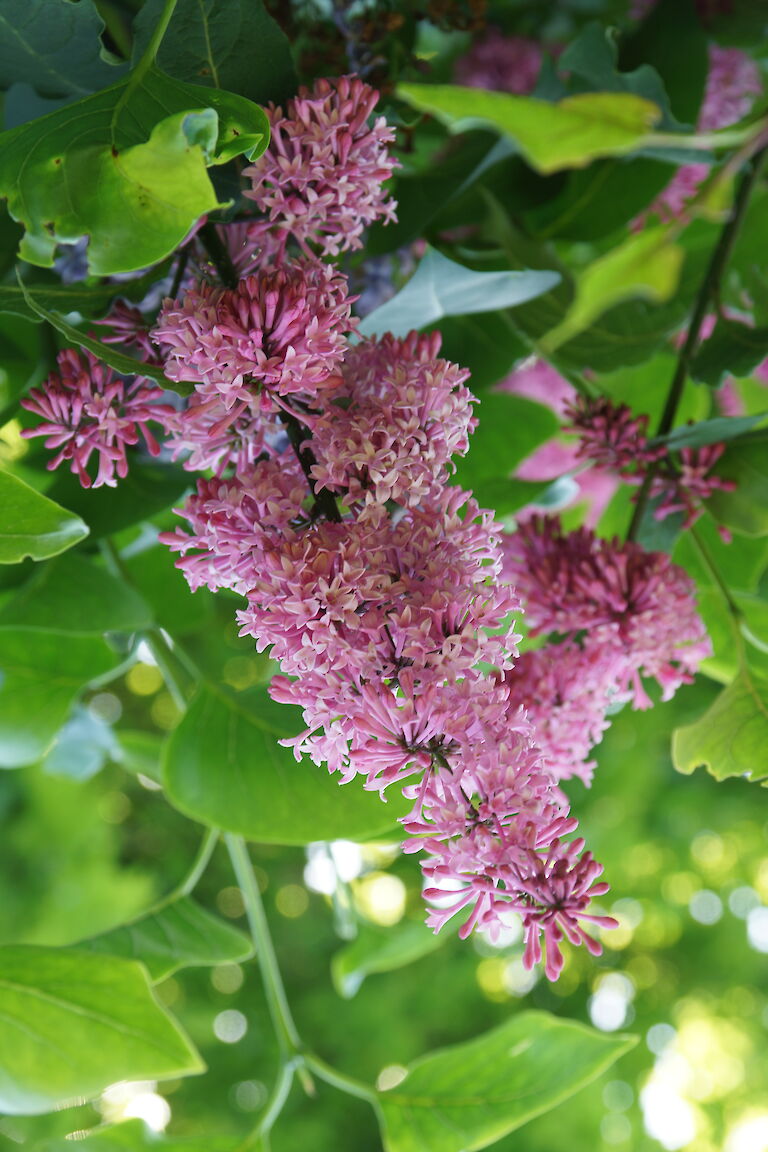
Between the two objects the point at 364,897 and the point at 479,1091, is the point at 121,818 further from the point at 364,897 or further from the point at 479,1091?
the point at 479,1091

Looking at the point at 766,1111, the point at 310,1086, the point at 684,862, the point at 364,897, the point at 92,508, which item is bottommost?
the point at 766,1111

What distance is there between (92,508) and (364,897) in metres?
1.00

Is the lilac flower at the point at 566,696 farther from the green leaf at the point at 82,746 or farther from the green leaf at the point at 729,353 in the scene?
the green leaf at the point at 82,746

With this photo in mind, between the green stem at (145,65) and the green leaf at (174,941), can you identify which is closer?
the green stem at (145,65)

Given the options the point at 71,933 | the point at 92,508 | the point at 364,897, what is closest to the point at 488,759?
the point at 92,508

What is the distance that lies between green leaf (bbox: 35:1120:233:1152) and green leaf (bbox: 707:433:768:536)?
0.29m

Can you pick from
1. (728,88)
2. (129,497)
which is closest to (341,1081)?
(129,497)

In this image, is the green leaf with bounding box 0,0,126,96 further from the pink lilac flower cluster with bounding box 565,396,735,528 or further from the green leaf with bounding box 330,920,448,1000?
the green leaf with bounding box 330,920,448,1000

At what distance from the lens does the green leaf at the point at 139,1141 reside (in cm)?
37

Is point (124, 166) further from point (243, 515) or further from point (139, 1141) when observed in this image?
point (139, 1141)

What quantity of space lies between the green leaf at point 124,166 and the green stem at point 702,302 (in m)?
0.17

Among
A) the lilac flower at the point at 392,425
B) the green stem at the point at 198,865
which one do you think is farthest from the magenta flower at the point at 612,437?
the green stem at the point at 198,865

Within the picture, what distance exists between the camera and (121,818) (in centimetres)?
189

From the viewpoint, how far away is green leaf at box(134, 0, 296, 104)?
242 millimetres
